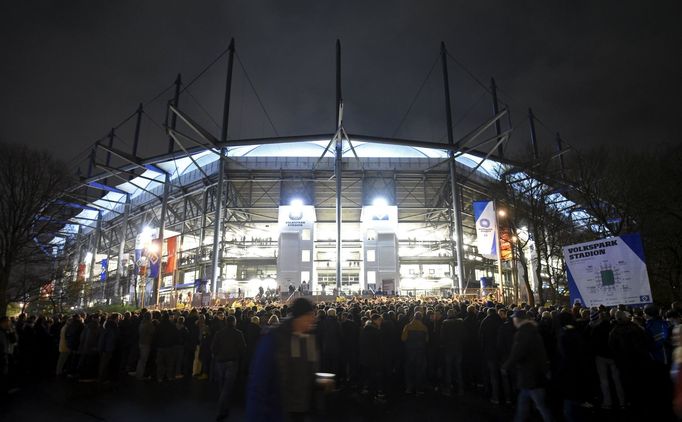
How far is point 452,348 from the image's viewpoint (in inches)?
331

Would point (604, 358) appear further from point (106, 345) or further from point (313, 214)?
point (313, 214)

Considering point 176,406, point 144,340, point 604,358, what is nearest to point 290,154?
point 144,340

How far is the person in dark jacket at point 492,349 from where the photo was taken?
7570 mm

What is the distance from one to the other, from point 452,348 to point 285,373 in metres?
6.13

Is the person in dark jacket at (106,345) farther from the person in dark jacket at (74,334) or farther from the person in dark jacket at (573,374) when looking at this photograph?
the person in dark jacket at (573,374)

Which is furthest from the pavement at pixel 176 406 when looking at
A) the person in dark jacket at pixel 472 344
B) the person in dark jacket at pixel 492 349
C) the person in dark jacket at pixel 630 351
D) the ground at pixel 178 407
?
the person in dark jacket at pixel 630 351

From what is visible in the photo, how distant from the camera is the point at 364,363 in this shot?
824cm

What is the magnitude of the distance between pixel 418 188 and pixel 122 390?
130ft

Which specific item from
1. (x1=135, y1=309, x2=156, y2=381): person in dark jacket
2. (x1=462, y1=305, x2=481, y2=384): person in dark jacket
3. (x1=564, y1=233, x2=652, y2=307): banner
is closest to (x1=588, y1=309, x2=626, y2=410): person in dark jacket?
(x1=564, y1=233, x2=652, y2=307): banner

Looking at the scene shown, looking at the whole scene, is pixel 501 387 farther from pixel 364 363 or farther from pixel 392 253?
pixel 392 253

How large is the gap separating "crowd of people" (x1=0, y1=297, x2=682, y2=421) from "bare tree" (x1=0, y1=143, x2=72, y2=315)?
7808mm

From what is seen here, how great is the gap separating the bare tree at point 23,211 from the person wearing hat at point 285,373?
2010 centimetres

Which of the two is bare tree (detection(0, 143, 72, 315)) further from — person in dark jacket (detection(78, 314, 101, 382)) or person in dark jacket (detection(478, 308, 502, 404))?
person in dark jacket (detection(478, 308, 502, 404))

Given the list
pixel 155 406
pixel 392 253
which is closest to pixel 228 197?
pixel 392 253
